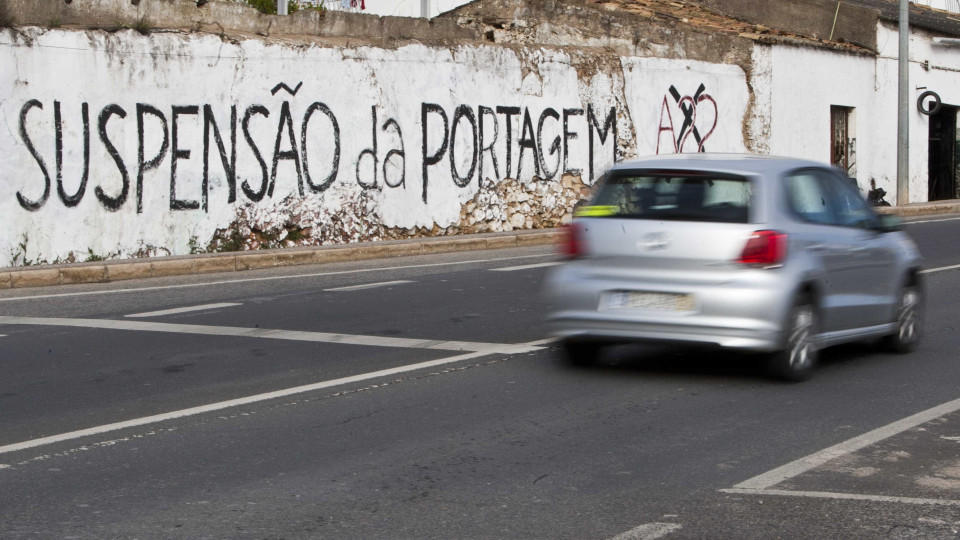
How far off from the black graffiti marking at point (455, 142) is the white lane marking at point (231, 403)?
40.9 ft

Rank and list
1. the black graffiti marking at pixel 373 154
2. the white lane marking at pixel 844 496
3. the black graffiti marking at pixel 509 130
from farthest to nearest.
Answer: the black graffiti marking at pixel 509 130 < the black graffiti marking at pixel 373 154 < the white lane marking at pixel 844 496

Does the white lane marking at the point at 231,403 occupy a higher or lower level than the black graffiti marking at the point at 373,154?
lower

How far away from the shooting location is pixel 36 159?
649 inches

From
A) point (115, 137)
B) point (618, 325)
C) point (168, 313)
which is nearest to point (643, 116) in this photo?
point (115, 137)

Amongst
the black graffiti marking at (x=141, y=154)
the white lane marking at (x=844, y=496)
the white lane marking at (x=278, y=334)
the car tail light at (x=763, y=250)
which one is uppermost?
the black graffiti marking at (x=141, y=154)

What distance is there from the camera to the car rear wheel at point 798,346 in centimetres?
838

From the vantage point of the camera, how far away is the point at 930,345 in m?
10.3

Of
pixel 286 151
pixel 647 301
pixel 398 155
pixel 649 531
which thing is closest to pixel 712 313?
pixel 647 301

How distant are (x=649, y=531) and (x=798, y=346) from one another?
3.62m

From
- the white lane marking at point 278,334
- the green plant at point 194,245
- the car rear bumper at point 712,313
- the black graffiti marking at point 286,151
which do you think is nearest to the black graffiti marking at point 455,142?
the black graffiti marking at point 286,151

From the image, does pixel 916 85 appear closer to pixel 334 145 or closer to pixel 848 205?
pixel 334 145

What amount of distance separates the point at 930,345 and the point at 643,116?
52.9ft

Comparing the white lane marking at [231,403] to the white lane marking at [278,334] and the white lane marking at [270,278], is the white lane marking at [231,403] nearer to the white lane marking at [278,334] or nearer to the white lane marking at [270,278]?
the white lane marking at [278,334]

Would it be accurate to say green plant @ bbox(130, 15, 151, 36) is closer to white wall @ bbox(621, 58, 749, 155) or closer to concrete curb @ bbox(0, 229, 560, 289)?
concrete curb @ bbox(0, 229, 560, 289)
